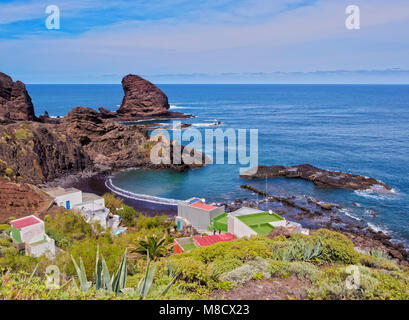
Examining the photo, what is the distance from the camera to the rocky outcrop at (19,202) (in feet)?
74.1

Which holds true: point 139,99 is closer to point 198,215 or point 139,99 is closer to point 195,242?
point 198,215

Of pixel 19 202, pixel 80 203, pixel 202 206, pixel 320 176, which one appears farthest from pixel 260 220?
pixel 320 176

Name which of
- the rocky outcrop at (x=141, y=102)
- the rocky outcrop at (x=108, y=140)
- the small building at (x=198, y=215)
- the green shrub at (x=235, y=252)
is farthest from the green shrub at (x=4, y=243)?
the rocky outcrop at (x=141, y=102)

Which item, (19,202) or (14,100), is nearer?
(19,202)

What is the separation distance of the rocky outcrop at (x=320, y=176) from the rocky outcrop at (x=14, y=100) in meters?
45.7

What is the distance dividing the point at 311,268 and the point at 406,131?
2881 inches

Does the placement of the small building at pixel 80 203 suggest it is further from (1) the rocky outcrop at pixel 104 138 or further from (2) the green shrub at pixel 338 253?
(1) the rocky outcrop at pixel 104 138

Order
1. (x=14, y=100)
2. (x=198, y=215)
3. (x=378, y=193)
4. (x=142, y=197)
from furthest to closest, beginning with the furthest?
(x=14, y=100)
(x=142, y=197)
(x=378, y=193)
(x=198, y=215)

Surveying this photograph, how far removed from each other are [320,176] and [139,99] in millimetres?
73020

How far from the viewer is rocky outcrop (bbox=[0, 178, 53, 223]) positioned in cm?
2258

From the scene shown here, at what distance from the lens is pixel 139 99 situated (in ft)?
341

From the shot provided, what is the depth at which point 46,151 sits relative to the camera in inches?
1783
